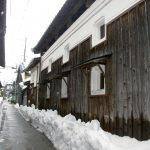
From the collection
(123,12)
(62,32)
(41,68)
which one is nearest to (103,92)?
(123,12)

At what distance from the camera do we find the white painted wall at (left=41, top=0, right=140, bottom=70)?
8.23 metres

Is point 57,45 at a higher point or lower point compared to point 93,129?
higher

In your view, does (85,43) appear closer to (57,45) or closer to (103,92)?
(103,92)

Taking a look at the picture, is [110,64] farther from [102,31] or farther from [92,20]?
[92,20]

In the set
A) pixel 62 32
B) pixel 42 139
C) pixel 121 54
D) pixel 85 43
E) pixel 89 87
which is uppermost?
pixel 62 32

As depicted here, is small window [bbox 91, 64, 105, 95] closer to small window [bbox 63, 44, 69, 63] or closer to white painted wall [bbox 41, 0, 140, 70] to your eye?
white painted wall [bbox 41, 0, 140, 70]

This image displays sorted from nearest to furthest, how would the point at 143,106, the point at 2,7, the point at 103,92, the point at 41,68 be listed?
the point at 143,106 → the point at 2,7 → the point at 103,92 → the point at 41,68

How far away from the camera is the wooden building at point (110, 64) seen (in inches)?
270

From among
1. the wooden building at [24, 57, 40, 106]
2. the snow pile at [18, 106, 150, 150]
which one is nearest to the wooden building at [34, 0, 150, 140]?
the snow pile at [18, 106, 150, 150]

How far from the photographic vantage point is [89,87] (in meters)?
10.2

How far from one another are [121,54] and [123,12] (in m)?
1.09

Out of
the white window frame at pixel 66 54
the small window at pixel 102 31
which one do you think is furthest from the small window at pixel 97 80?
the white window frame at pixel 66 54

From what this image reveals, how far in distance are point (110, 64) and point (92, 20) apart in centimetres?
233

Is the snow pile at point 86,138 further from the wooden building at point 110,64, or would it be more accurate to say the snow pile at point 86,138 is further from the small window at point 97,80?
the small window at point 97,80
